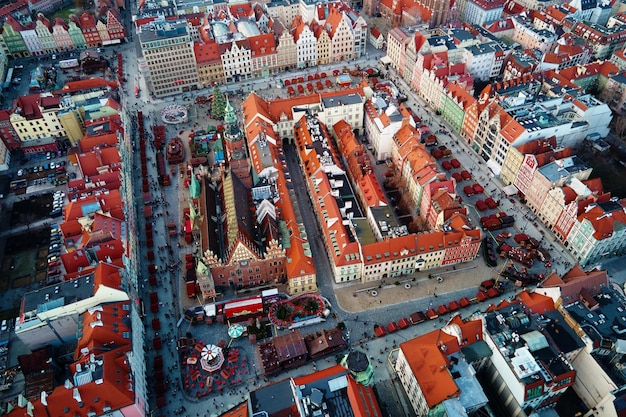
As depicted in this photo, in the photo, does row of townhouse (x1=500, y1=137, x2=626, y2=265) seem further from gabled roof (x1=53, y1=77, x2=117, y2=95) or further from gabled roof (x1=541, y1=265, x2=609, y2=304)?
gabled roof (x1=53, y1=77, x2=117, y2=95)

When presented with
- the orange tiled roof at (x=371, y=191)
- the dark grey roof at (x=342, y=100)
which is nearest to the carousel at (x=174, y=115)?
the dark grey roof at (x=342, y=100)

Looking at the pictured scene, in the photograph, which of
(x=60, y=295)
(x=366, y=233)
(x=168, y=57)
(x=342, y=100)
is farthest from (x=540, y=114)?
(x=60, y=295)

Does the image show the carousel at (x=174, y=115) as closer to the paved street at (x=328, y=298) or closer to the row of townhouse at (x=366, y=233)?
the paved street at (x=328, y=298)

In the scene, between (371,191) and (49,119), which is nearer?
(371,191)

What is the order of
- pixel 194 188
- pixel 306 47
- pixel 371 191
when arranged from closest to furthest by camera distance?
1. pixel 194 188
2. pixel 371 191
3. pixel 306 47

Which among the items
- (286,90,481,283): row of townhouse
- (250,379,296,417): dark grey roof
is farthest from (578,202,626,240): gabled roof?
(250,379,296,417): dark grey roof

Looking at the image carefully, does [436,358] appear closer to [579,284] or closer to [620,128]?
[579,284]

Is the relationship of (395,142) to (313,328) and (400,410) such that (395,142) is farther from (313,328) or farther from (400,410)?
(400,410)
